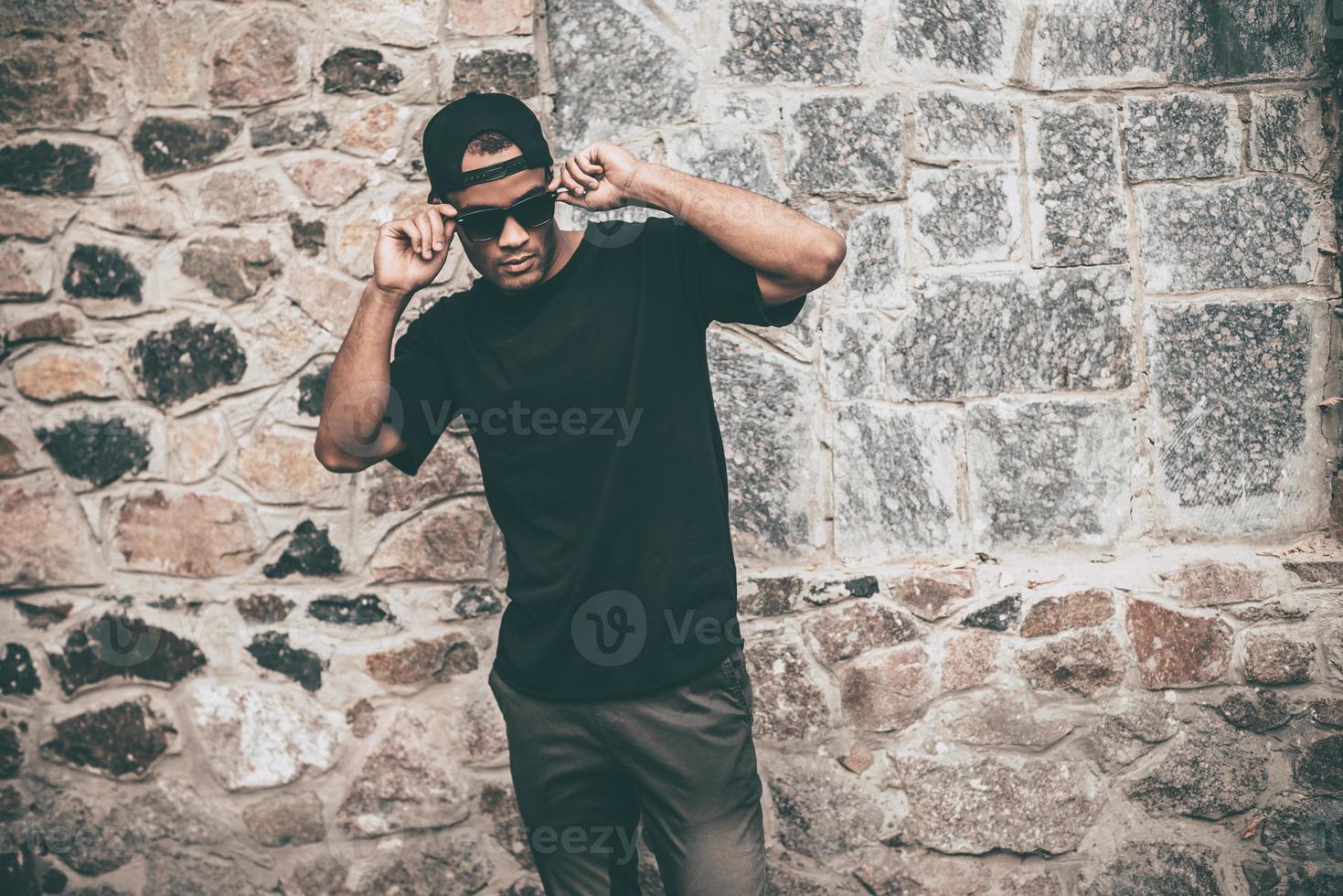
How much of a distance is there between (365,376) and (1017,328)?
160cm

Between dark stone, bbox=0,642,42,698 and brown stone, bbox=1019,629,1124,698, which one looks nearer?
brown stone, bbox=1019,629,1124,698

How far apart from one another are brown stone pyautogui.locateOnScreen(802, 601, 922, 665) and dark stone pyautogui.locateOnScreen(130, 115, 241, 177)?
191 centimetres

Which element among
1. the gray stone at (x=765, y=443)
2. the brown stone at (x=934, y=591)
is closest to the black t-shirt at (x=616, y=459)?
the gray stone at (x=765, y=443)

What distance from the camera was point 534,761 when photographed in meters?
1.99

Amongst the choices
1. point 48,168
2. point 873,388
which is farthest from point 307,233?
point 873,388

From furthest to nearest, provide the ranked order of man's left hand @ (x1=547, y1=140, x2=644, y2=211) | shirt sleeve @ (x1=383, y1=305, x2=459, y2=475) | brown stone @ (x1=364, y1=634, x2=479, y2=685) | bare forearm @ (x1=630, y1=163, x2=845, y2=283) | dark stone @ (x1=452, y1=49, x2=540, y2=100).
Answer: brown stone @ (x1=364, y1=634, x2=479, y2=685), dark stone @ (x1=452, y1=49, x2=540, y2=100), shirt sleeve @ (x1=383, y1=305, x2=459, y2=475), man's left hand @ (x1=547, y1=140, x2=644, y2=211), bare forearm @ (x1=630, y1=163, x2=845, y2=283)

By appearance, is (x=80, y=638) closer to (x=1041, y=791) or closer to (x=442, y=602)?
(x=442, y=602)

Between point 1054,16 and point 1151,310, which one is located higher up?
point 1054,16

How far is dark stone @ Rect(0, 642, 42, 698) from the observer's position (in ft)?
9.11

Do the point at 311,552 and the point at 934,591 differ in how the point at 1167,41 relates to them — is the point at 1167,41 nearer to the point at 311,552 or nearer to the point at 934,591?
the point at 934,591

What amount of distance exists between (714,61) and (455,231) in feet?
3.21

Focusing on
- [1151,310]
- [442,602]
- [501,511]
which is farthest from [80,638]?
[1151,310]

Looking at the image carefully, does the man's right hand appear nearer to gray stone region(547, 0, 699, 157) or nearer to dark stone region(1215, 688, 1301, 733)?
gray stone region(547, 0, 699, 157)

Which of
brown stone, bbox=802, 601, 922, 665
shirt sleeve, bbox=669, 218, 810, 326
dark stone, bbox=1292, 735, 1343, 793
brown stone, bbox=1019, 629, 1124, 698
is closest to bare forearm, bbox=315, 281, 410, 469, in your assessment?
shirt sleeve, bbox=669, 218, 810, 326
